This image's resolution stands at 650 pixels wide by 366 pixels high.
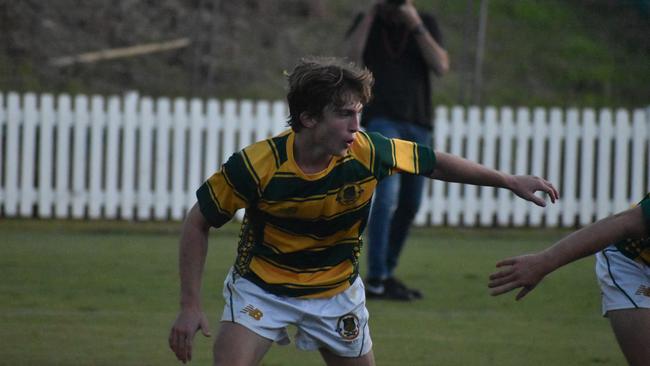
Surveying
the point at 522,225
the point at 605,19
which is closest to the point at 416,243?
the point at 522,225

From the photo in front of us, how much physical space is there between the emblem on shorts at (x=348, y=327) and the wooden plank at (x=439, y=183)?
8.98m

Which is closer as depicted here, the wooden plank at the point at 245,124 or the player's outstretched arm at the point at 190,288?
the player's outstretched arm at the point at 190,288

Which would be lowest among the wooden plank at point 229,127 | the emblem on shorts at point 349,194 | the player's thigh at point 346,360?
the wooden plank at point 229,127

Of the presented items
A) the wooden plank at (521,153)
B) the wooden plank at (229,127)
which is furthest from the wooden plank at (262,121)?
the wooden plank at (521,153)

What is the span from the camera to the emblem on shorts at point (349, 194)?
4496 millimetres

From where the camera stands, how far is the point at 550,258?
3.92 m

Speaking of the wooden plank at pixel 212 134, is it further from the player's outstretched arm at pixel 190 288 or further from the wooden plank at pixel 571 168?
the player's outstretched arm at pixel 190 288

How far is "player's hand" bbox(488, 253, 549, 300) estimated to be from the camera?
12.8 feet

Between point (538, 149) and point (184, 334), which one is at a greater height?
point (184, 334)

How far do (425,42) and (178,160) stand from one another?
554 cm

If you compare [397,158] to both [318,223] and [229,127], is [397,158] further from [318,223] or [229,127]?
[229,127]

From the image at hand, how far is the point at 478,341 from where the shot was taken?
22.7 feet

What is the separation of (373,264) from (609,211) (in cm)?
631

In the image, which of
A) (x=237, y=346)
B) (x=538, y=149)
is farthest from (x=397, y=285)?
(x=538, y=149)
